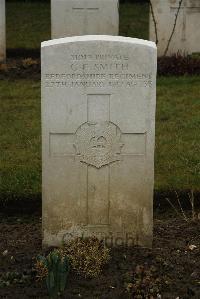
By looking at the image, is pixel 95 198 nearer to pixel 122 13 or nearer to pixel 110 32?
pixel 110 32

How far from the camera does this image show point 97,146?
5.09 metres

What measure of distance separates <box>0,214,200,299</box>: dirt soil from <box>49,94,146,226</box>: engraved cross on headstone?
1.34 feet

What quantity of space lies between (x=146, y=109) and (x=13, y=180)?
6.41ft

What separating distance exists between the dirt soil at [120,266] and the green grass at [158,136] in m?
0.82

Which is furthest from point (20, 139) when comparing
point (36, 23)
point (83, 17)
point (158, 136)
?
point (36, 23)

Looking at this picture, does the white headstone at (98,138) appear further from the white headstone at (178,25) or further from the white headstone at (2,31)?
the white headstone at (178,25)

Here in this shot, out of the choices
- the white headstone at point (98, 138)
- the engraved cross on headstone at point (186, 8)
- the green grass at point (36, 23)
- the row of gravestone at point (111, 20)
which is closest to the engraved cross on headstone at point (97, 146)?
the white headstone at point (98, 138)

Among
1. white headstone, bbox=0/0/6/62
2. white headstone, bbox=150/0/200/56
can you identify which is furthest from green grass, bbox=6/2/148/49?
white headstone, bbox=150/0/200/56

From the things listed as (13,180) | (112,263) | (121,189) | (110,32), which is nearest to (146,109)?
(121,189)

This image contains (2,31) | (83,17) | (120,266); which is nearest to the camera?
(120,266)

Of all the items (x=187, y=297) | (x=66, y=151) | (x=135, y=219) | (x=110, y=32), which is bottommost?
(x=187, y=297)

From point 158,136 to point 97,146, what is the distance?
2.78m

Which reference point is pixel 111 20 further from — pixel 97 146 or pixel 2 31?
pixel 97 146

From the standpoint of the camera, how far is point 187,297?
4609mm
